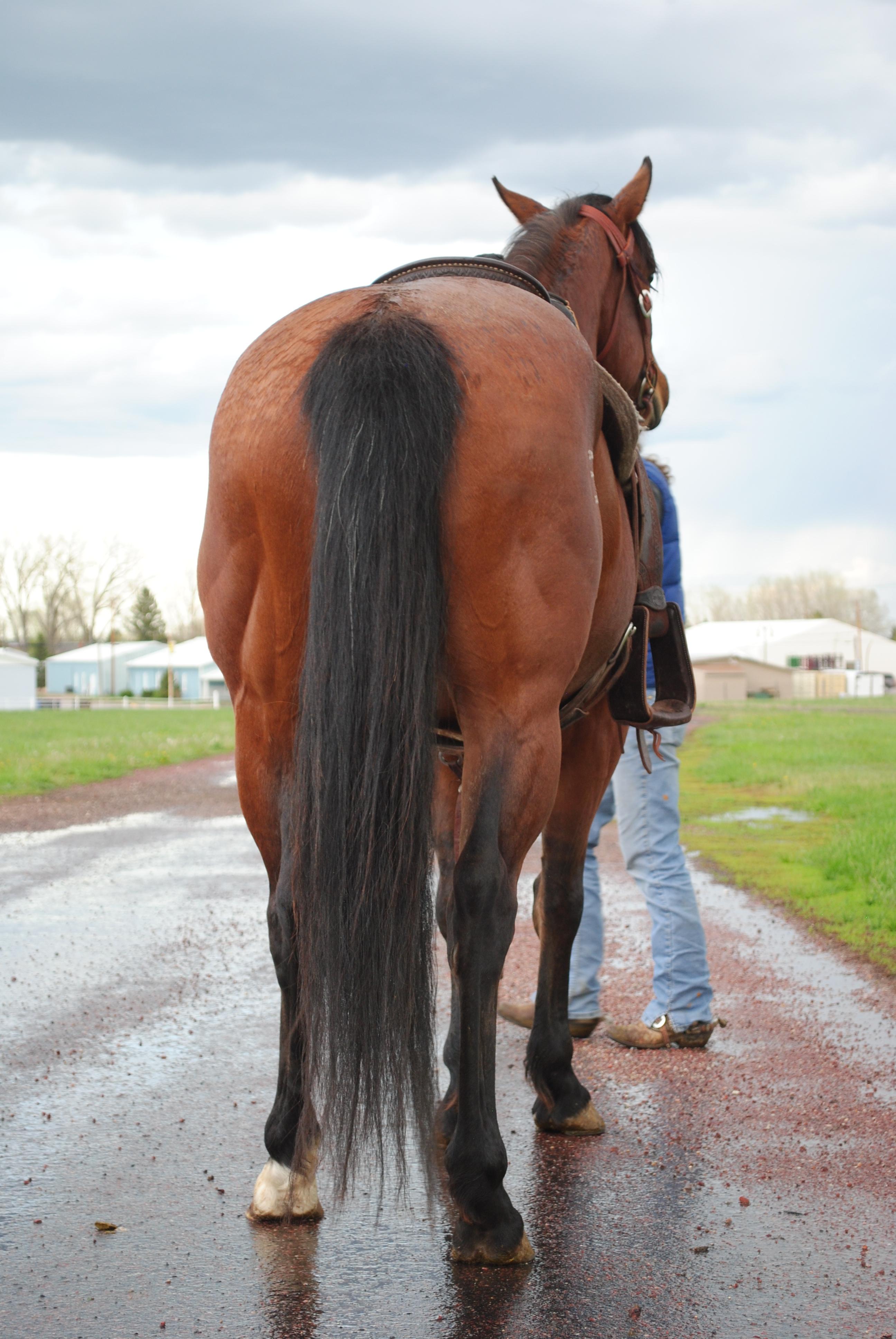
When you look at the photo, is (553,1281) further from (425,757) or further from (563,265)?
(563,265)

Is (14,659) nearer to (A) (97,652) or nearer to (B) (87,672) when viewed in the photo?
(B) (87,672)

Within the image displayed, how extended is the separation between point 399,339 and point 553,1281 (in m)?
2.19

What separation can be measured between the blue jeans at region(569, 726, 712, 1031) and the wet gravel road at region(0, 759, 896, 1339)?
21cm

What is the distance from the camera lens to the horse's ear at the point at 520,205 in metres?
4.31

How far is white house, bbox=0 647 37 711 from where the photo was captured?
61438 mm

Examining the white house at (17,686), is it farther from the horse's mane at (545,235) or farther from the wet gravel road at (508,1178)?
the horse's mane at (545,235)

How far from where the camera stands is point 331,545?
2441 millimetres

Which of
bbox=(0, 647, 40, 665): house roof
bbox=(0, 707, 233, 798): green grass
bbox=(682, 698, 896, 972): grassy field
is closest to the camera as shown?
bbox=(682, 698, 896, 972): grassy field

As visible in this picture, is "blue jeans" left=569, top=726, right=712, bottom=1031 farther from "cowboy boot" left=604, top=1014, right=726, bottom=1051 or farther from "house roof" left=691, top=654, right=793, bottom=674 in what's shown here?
"house roof" left=691, top=654, right=793, bottom=674

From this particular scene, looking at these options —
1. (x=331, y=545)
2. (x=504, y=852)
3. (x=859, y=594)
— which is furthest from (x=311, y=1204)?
(x=859, y=594)

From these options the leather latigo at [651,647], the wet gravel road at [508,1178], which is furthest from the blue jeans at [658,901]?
the leather latigo at [651,647]

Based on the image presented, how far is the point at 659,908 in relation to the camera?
4.57m

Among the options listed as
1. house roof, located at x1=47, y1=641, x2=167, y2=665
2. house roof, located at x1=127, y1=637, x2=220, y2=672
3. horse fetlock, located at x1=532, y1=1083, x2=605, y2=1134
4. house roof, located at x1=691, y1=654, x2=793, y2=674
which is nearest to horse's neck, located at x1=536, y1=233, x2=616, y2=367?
horse fetlock, located at x1=532, y1=1083, x2=605, y2=1134

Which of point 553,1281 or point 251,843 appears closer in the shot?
point 553,1281
